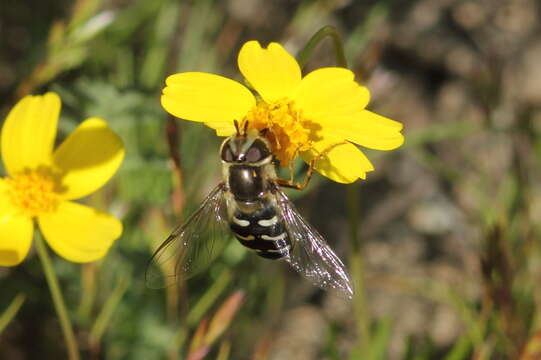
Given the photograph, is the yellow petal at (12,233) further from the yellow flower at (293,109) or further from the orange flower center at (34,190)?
the yellow flower at (293,109)

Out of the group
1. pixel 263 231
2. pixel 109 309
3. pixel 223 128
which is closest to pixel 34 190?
pixel 109 309

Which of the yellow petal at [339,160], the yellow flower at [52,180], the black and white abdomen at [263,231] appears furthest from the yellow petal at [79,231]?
the yellow petal at [339,160]

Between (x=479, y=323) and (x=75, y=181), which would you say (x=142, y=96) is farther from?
(x=479, y=323)

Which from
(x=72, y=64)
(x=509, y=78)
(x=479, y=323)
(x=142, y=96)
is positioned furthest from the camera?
(x=509, y=78)

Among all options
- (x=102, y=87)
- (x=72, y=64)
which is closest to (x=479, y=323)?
(x=102, y=87)

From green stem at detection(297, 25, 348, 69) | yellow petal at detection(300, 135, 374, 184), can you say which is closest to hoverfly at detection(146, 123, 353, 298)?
yellow petal at detection(300, 135, 374, 184)

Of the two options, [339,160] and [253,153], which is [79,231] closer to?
[253,153]

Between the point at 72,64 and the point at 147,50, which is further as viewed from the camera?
the point at 147,50
